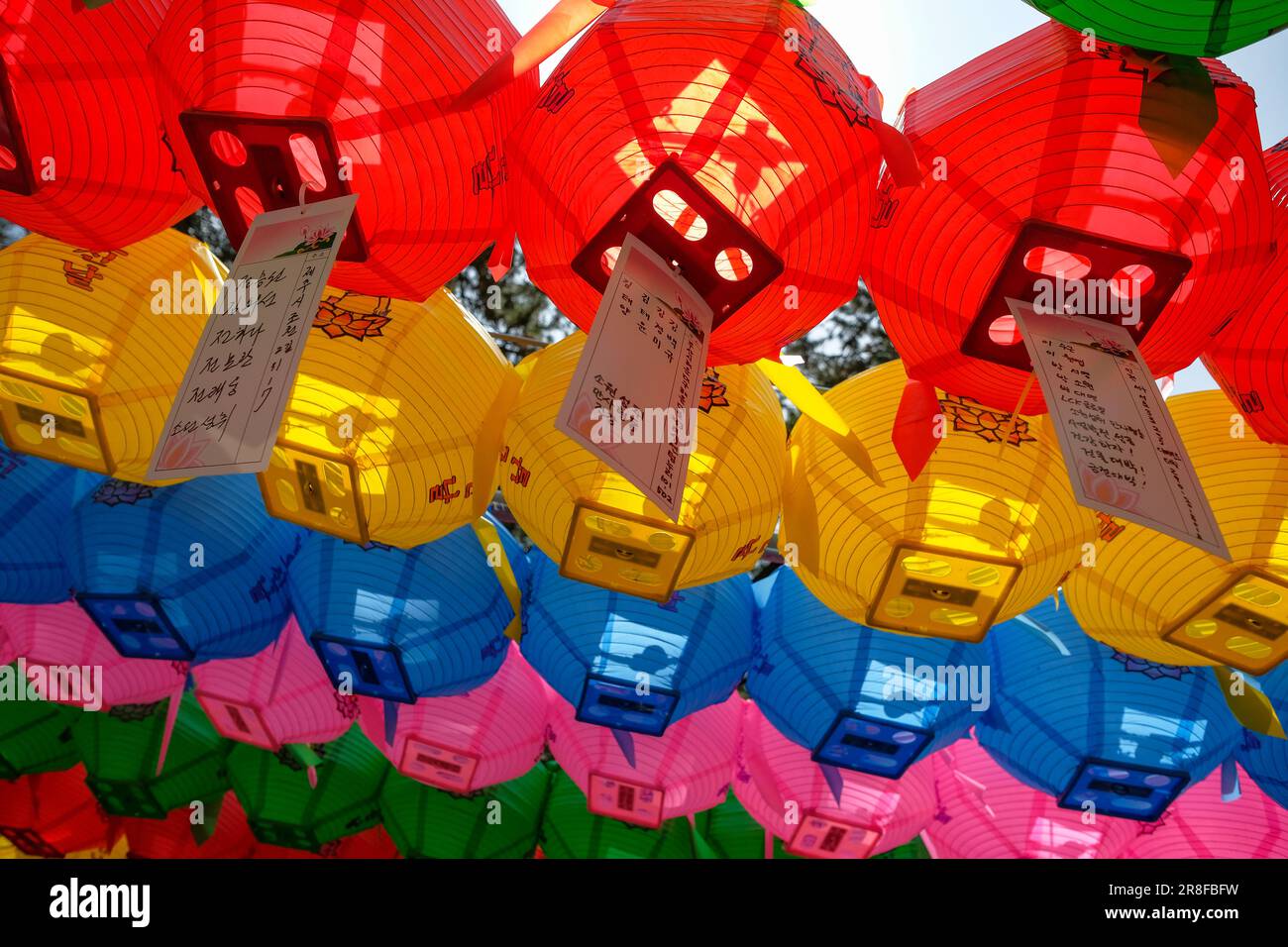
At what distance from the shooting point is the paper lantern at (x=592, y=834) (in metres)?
4.10

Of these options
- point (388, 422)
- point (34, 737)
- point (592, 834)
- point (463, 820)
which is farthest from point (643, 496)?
point (34, 737)

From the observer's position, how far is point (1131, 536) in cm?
247

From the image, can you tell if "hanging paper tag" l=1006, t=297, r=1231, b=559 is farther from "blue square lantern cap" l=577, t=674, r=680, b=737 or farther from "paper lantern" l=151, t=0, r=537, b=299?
"blue square lantern cap" l=577, t=674, r=680, b=737

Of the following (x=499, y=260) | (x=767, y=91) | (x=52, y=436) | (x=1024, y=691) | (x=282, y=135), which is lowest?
(x=1024, y=691)

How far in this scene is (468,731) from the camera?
3.61 metres

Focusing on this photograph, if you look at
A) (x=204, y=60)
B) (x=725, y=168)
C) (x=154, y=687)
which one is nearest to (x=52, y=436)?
(x=204, y=60)

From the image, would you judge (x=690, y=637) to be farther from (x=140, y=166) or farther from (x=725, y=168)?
(x=140, y=166)

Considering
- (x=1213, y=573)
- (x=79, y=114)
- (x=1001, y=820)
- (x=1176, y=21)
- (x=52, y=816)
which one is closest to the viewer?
(x=1176, y=21)

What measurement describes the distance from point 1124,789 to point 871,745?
0.78m

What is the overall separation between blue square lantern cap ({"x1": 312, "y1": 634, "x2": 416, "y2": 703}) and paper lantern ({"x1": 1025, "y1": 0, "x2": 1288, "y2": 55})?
2.36m

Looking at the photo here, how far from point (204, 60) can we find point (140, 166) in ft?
1.31

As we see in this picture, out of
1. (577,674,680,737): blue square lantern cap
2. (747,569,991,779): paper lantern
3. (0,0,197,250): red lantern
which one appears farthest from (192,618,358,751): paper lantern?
(0,0,197,250): red lantern

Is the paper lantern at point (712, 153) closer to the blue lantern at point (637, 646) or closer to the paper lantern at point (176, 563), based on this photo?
the blue lantern at point (637, 646)

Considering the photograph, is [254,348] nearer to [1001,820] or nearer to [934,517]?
[934,517]
